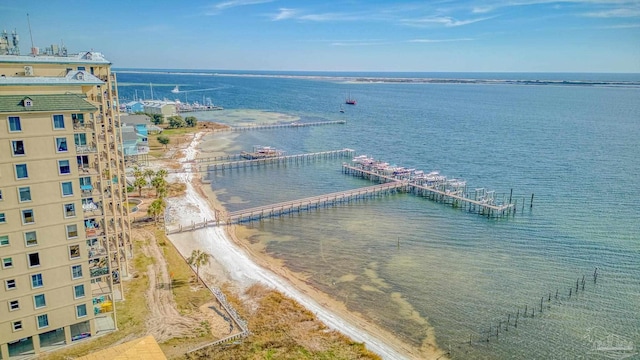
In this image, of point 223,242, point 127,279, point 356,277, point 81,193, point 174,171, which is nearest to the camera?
point 81,193

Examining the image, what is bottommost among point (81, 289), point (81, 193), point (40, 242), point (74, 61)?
point (81, 289)

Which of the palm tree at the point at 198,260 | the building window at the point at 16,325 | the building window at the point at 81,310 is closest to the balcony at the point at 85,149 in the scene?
the building window at the point at 81,310

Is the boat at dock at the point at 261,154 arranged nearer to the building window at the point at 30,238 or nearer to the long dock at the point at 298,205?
the long dock at the point at 298,205

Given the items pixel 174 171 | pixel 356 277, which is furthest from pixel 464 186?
pixel 174 171

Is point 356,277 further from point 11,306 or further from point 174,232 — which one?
point 11,306

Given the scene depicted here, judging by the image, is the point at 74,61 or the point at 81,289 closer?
the point at 81,289

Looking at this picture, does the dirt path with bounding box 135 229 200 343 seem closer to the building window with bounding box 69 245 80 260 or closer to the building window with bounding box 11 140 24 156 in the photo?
the building window with bounding box 69 245 80 260

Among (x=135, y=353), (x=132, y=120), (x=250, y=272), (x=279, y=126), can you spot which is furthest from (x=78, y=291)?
(x=279, y=126)

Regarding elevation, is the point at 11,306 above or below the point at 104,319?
above
